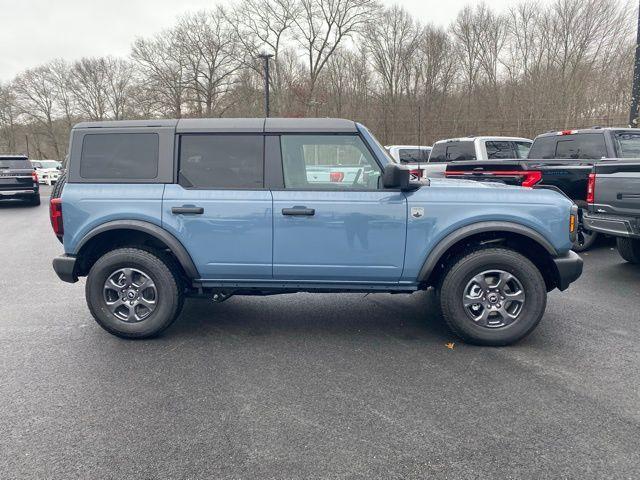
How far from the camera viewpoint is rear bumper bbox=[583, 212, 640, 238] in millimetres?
5363

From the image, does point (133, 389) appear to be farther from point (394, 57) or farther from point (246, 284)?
point (394, 57)

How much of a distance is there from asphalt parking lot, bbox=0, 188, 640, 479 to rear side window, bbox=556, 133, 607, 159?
3830 millimetres

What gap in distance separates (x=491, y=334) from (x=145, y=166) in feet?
11.2

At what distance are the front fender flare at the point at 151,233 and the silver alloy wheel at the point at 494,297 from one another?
2.49 m

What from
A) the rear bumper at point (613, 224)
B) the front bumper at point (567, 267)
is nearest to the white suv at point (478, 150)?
the rear bumper at point (613, 224)

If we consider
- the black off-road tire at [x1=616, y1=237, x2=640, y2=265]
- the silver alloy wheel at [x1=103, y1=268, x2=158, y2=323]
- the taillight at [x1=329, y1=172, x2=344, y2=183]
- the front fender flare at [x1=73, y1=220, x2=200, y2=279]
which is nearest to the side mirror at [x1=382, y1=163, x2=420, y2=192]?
the taillight at [x1=329, y1=172, x2=344, y2=183]

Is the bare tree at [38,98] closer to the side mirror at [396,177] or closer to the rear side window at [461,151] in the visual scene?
the rear side window at [461,151]

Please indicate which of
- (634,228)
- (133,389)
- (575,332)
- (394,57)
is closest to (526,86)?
(394,57)

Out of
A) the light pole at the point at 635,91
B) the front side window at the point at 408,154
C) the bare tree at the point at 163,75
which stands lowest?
the front side window at the point at 408,154

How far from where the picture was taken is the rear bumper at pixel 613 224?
536 centimetres

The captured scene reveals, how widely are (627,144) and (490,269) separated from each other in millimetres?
5593

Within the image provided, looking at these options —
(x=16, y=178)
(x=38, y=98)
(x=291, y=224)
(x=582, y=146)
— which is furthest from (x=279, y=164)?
(x=38, y=98)

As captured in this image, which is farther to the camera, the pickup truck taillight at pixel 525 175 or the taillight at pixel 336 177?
the pickup truck taillight at pixel 525 175

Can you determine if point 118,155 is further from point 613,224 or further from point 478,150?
point 478,150
